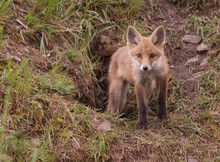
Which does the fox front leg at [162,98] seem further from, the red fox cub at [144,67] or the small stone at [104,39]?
the small stone at [104,39]

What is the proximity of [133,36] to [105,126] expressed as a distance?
1167mm

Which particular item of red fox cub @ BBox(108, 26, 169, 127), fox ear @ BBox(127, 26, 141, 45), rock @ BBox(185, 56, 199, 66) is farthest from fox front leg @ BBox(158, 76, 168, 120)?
rock @ BBox(185, 56, 199, 66)

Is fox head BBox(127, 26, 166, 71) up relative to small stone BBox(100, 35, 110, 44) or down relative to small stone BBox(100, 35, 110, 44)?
up

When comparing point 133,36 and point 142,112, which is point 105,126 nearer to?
point 142,112

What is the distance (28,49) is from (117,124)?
1478 mm

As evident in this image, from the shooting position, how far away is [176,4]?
318 inches

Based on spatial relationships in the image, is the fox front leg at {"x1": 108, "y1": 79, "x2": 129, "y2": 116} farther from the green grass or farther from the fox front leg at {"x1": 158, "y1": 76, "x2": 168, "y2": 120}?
the green grass

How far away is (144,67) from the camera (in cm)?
574

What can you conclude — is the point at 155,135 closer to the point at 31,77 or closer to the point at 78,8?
the point at 31,77

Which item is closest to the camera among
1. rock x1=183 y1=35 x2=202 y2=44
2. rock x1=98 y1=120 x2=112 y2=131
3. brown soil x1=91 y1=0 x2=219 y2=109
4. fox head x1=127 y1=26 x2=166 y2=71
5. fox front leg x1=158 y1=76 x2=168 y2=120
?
rock x1=98 y1=120 x2=112 y2=131

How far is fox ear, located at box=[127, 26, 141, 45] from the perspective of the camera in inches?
241

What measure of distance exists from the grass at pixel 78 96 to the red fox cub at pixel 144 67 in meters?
0.27

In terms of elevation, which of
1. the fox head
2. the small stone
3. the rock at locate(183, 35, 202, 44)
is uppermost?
the fox head

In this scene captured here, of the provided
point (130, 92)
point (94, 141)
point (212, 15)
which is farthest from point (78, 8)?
point (94, 141)
